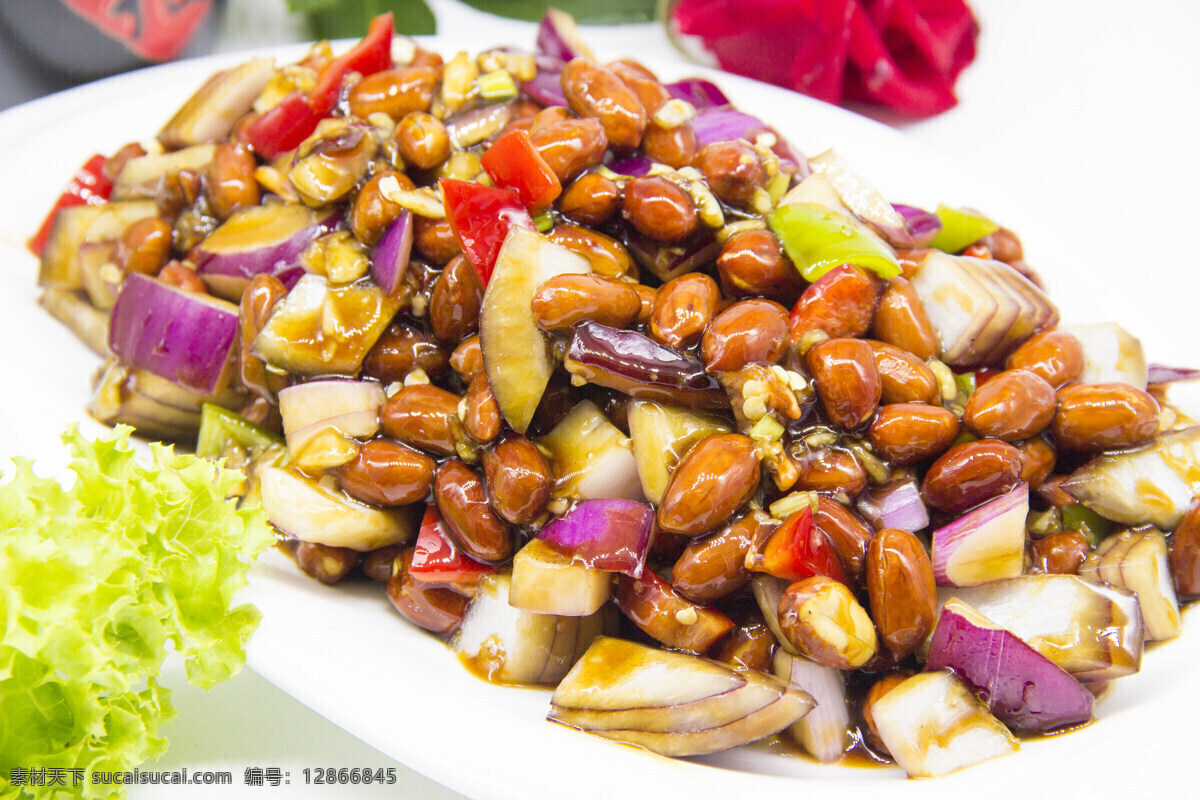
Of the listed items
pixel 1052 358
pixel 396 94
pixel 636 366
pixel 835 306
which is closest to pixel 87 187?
pixel 396 94

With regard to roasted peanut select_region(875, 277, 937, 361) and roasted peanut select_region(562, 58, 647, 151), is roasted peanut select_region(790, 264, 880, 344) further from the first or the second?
roasted peanut select_region(562, 58, 647, 151)

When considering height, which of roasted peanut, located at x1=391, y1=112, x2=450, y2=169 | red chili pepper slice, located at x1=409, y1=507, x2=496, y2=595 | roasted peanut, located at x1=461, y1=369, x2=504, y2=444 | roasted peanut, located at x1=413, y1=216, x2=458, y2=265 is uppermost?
roasted peanut, located at x1=391, y1=112, x2=450, y2=169

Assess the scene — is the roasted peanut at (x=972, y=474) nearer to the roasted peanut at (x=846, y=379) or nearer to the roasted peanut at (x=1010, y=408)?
the roasted peanut at (x=1010, y=408)

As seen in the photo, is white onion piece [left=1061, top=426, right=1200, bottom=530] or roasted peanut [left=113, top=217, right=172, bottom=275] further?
roasted peanut [left=113, top=217, right=172, bottom=275]

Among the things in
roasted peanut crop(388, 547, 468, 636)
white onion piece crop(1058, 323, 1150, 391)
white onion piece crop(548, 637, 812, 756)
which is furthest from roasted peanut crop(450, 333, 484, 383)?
white onion piece crop(1058, 323, 1150, 391)

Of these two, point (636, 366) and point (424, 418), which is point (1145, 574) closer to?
point (636, 366)
